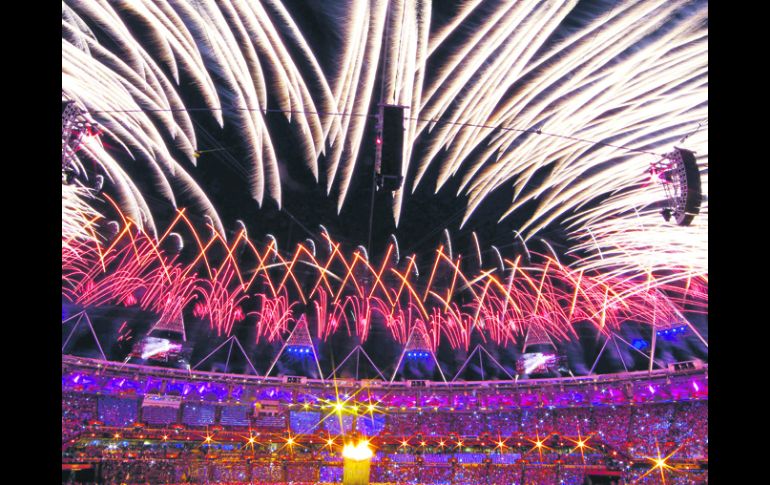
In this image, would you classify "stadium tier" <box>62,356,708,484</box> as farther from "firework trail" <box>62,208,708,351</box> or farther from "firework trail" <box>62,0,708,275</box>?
"firework trail" <box>62,0,708,275</box>

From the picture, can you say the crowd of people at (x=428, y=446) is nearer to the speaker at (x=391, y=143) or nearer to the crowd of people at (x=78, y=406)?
the crowd of people at (x=78, y=406)

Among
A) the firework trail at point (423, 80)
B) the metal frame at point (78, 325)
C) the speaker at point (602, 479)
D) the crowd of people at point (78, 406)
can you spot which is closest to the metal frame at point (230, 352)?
the metal frame at point (78, 325)

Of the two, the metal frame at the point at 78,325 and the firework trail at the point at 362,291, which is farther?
the metal frame at the point at 78,325

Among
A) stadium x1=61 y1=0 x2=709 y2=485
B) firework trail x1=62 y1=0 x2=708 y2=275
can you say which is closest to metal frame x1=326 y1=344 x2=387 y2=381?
stadium x1=61 y1=0 x2=709 y2=485

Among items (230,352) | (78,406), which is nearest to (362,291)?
(230,352)

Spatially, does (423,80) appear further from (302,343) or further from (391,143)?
(302,343)
